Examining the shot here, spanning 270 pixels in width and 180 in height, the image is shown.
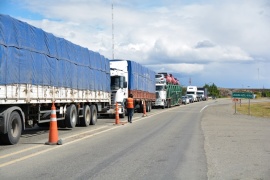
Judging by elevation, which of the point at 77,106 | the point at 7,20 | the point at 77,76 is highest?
the point at 7,20

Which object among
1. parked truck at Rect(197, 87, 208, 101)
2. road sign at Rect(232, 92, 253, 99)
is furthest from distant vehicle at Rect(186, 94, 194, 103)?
road sign at Rect(232, 92, 253, 99)

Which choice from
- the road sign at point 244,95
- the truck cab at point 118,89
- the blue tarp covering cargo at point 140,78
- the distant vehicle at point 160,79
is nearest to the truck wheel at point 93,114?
the truck cab at point 118,89

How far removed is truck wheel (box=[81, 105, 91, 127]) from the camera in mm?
19734

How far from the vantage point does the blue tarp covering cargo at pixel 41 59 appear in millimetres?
12172

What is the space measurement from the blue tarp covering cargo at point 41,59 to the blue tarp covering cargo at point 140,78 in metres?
8.11

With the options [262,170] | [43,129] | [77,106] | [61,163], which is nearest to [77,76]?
[77,106]

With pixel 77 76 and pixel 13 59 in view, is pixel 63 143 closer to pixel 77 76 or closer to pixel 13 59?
pixel 13 59

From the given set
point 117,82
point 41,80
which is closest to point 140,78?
point 117,82

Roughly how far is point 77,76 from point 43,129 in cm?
292

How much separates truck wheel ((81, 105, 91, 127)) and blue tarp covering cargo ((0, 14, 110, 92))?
1049 mm

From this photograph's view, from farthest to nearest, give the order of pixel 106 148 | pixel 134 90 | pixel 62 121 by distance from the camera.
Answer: pixel 134 90 → pixel 62 121 → pixel 106 148

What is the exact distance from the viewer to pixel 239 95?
36844 millimetres

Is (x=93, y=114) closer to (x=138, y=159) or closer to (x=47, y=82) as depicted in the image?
(x=47, y=82)

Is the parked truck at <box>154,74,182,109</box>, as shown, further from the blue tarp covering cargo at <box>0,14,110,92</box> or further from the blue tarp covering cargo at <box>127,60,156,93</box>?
the blue tarp covering cargo at <box>0,14,110,92</box>
